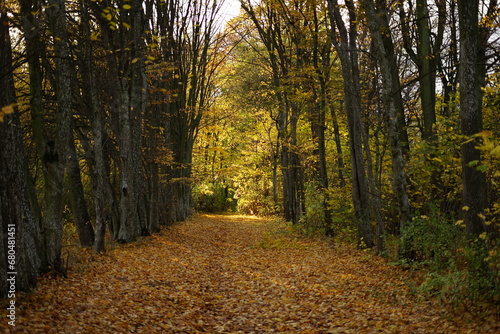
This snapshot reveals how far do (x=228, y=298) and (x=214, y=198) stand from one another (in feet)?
105

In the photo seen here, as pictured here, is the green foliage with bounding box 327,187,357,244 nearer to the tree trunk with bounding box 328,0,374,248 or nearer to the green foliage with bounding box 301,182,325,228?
the green foliage with bounding box 301,182,325,228

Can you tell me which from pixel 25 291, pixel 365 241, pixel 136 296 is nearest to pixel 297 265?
pixel 365 241

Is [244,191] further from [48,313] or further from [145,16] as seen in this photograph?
[48,313]

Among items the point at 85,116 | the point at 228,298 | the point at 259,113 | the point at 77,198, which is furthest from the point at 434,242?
the point at 259,113

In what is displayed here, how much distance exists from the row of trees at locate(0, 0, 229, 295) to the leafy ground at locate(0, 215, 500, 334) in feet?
3.21

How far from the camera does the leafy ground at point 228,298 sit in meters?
5.78

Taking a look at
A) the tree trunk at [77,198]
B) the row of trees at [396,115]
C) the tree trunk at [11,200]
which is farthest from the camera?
the tree trunk at [77,198]

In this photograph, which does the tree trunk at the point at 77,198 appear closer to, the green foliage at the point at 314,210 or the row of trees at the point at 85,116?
the row of trees at the point at 85,116

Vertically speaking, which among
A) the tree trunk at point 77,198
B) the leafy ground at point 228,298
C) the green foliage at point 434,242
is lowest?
the leafy ground at point 228,298

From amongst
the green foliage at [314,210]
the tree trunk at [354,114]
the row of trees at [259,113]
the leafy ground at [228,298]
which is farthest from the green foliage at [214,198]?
the tree trunk at [354,114]

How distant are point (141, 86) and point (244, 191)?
23584 millimetres

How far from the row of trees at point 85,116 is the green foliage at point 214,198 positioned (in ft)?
37.9

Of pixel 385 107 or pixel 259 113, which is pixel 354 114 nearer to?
pixel 385 107

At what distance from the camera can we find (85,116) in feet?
43.1
